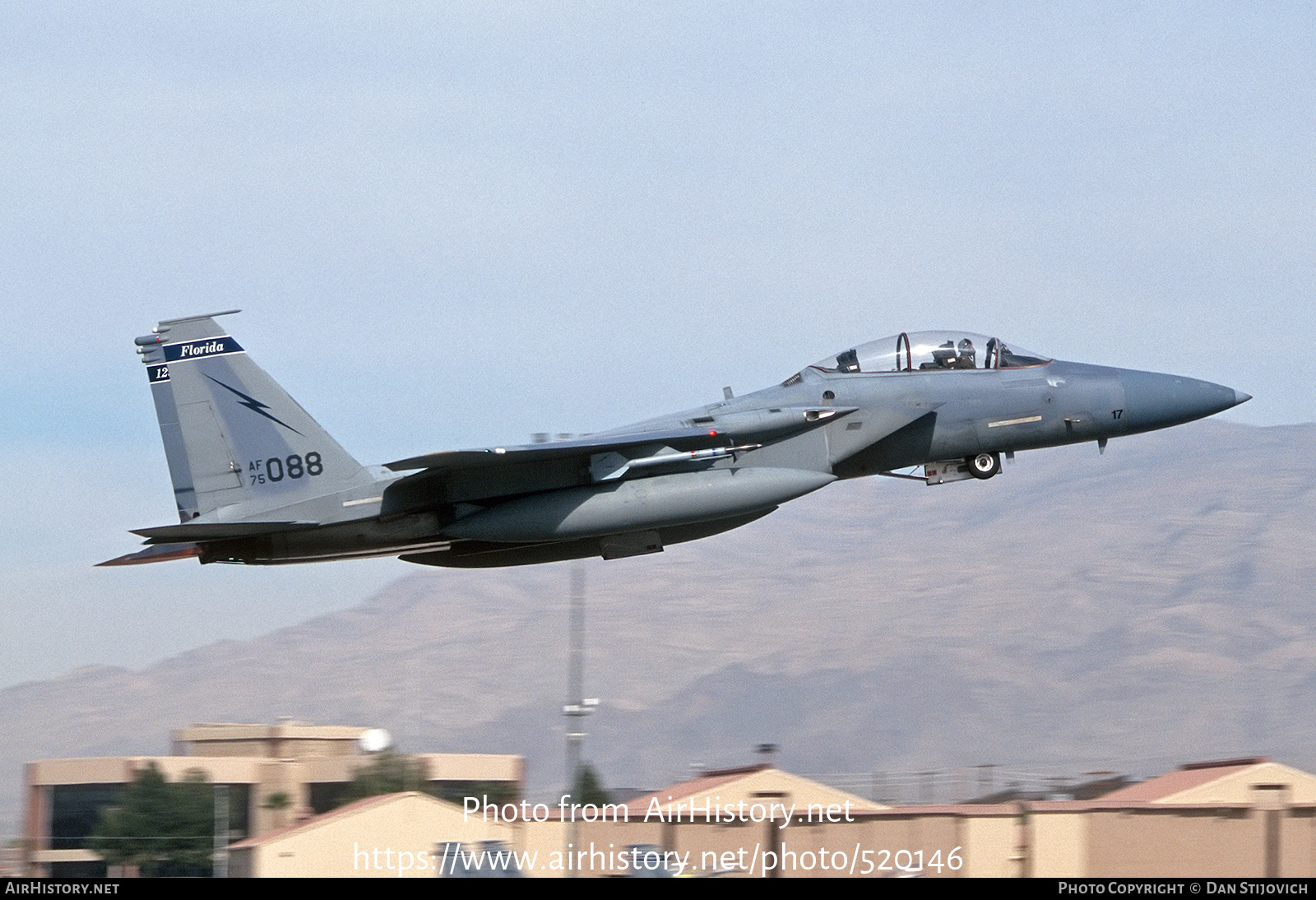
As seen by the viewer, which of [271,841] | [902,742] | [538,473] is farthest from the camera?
[902,742]

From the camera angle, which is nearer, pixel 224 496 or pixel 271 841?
pixel 224 496

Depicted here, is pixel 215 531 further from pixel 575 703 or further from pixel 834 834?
pixel 834 834

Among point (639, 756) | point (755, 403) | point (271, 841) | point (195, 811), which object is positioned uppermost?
point (755, 403)

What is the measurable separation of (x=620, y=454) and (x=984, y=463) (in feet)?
16.9

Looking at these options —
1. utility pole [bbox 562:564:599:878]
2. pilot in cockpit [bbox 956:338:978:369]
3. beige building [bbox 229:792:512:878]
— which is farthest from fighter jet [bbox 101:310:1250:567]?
beige building [bbox 229:792:512:878]

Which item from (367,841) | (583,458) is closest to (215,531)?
(583,458)

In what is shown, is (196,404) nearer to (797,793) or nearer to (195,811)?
(797,793)

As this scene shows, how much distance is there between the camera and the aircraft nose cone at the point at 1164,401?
1995 cm

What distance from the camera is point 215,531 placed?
1842 centimetres
